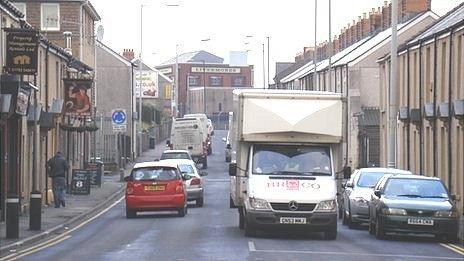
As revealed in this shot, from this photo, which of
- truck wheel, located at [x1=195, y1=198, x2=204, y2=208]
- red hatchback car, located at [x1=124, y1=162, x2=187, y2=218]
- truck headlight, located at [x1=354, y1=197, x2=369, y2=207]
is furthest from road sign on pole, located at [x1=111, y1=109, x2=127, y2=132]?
truck headlight, located at [x1=354, y1=197, x2=369, y2=207]

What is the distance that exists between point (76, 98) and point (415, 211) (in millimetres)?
22248

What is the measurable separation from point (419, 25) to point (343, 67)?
5742 mm

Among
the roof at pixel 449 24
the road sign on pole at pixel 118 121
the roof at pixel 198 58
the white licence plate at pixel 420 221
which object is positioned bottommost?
the white licence plate at pixel 420 221

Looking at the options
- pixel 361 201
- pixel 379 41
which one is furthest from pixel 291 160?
pixel 379 41

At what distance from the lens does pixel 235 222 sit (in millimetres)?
30047

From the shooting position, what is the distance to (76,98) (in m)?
43.7

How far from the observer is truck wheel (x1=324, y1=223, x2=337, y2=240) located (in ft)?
78.3

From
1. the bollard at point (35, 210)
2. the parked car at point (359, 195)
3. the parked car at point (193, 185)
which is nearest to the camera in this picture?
the bollard at point (35, 210)

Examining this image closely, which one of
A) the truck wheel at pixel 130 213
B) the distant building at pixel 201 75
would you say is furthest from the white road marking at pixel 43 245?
the distant building at pixel 201 75

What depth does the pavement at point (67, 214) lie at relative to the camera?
78.8ft

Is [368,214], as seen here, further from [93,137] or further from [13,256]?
[93,137]

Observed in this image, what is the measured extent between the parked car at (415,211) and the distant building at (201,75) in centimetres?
13679

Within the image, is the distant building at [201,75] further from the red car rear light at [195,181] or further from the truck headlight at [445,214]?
the truck headlight at [445,214]

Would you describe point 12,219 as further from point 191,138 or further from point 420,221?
point 191,138
